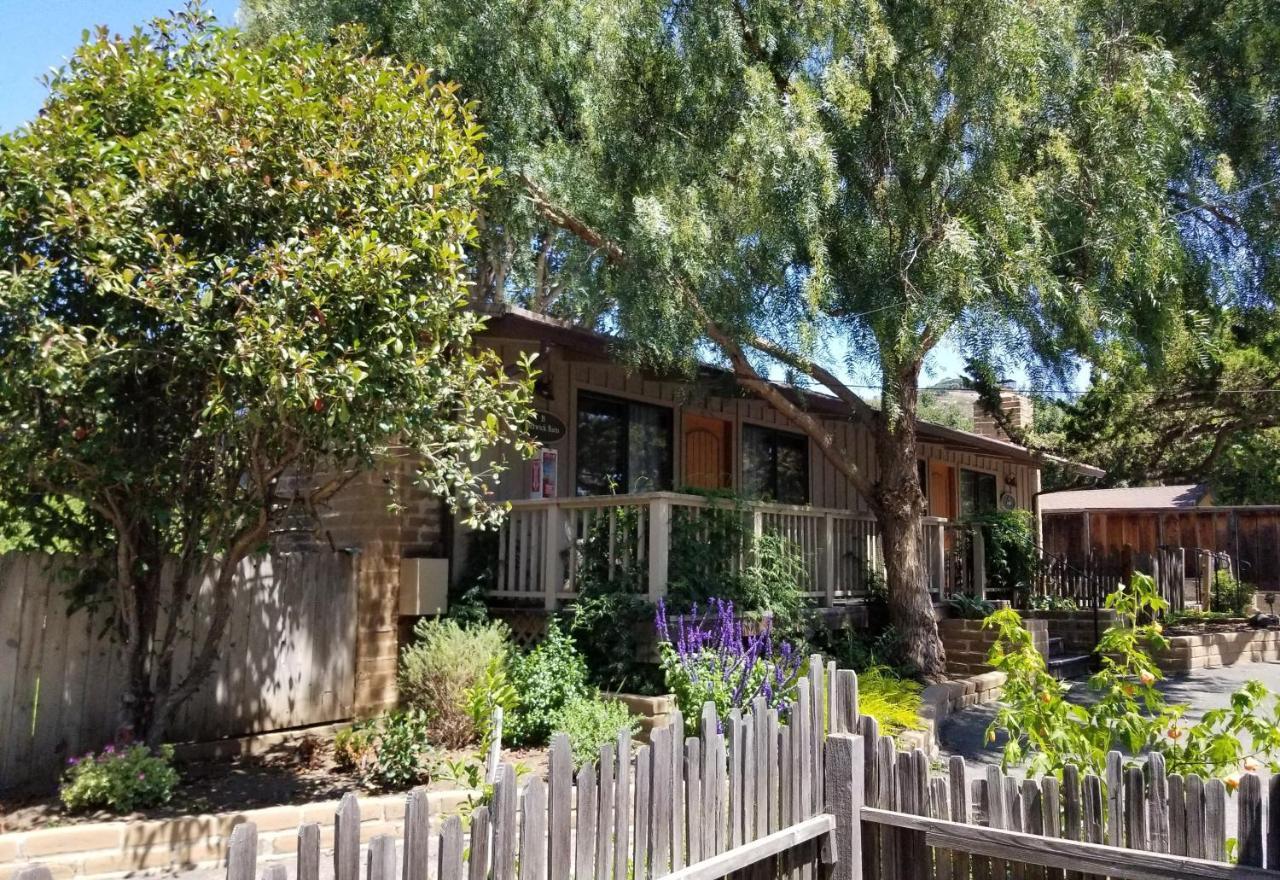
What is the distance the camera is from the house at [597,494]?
10.0m

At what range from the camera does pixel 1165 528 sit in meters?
25.3

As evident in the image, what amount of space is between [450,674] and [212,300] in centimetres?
415

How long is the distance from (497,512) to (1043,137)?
7.08m

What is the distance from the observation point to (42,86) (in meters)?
6.96

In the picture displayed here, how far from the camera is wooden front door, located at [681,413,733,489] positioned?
14125 mm

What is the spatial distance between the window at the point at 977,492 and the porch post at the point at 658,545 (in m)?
12.9

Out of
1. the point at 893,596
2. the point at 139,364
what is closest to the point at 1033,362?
the point at 893,596

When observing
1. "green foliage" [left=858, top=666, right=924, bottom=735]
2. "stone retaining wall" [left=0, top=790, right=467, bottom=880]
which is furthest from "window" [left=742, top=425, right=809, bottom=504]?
"stone retaining wall" [left=0, top=790, right=467, bottom=880]

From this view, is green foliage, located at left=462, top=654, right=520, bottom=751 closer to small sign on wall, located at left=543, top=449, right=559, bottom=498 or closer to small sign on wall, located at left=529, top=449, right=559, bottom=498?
small sign on wall, located at left=529, top=449, right=559, bottom=498

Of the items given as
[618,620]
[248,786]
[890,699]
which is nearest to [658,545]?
[618,620]

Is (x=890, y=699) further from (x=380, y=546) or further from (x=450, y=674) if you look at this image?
(x=380, y=546)

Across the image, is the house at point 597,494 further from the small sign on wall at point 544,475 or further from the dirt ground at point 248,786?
the dirt ground at point 248,786

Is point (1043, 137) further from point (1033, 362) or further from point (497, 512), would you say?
point (497, 512)

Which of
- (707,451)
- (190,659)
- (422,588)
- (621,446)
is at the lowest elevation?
(190,659)
